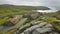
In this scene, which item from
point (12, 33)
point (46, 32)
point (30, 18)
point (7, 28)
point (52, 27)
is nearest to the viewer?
point (46, 32)

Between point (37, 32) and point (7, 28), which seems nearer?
point (37, 32)

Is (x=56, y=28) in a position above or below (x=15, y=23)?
above

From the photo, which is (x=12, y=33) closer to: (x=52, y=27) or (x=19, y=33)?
(x=19, y=33)

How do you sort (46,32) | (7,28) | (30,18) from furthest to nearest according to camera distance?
(30,18) < (7,28) < (46,32)

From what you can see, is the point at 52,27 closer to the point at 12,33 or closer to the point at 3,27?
the point at 12,33

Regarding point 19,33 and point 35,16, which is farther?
point 35,16

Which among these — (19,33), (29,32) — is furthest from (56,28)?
(19,33)

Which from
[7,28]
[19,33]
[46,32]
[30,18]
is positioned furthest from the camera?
[30,18]

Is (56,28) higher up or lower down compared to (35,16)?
higher up

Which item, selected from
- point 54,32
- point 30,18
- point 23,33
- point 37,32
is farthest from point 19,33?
point 30,18
